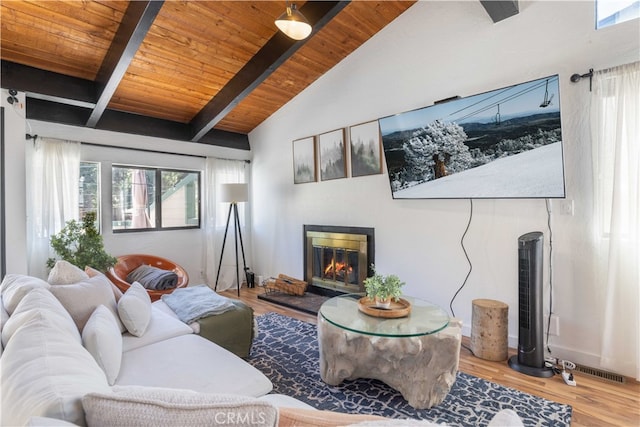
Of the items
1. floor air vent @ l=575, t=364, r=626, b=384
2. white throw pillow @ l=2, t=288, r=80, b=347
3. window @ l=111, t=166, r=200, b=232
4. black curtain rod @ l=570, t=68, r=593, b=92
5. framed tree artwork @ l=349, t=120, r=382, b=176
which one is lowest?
floor air vent @ l=575, t=364, r=626, b=384

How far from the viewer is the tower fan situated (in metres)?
2.41

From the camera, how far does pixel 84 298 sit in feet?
6.32

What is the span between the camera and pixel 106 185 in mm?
4176

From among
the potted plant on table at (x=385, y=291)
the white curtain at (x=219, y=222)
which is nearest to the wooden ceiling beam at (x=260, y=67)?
the white curtain at (x=219, y=222)

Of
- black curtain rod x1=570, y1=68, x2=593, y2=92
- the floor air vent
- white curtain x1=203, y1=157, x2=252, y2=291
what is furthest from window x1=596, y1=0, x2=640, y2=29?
white curtain x1=203, y1=157, x2=252, y2=291

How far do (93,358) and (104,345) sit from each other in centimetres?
29

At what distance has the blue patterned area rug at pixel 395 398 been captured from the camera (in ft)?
6.24

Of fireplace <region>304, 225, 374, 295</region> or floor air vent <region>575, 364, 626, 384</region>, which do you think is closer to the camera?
floor air vent <region>575, 364, 626, 384</region>

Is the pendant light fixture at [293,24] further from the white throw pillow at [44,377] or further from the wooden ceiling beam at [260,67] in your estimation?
the white throw pillow at [44,377]

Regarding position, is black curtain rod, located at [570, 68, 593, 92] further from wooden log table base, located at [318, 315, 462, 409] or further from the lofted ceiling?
wooden log table base, located at [318, 315, 462, 409]

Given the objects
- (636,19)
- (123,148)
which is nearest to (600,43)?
(636,19)

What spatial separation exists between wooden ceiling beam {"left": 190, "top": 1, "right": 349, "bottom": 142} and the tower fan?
2.54 metres

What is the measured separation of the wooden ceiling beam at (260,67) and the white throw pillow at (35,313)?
2847mm

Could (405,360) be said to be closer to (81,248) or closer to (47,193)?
(81,248)
